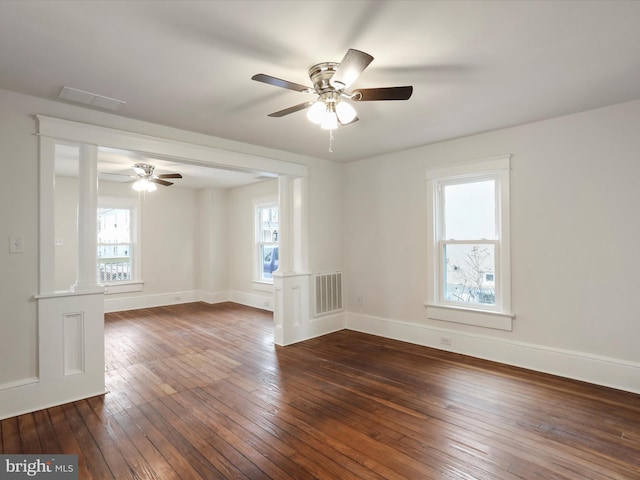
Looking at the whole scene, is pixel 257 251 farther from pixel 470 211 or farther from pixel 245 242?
pixel 470 211

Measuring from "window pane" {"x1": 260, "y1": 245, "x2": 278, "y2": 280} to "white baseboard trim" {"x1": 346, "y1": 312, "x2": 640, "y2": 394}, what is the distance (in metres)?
2.79

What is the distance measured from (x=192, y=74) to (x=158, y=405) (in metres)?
2.71

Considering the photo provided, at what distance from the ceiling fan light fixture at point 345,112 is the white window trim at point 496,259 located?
7.44ft

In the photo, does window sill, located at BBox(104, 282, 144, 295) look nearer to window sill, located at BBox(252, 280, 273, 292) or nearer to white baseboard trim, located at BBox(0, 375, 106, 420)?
window sill, located at BBox(252, 280, 273, 292)

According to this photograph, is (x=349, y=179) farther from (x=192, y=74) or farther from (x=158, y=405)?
(x=158, y=405)

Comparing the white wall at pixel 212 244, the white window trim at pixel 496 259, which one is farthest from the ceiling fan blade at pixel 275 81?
the white wall at pixel 212 244

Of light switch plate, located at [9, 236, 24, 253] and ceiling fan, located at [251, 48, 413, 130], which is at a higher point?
ceiling fan, located at [251, 48, 413, 130]

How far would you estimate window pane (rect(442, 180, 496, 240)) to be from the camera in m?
4.04

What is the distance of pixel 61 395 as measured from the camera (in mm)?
2953

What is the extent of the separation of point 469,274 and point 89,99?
4.35 metres

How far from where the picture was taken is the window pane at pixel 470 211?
159 inches

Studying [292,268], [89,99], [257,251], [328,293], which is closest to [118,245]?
[257,251]

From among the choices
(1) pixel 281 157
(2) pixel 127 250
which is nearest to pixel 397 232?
(1) pixel 281 157

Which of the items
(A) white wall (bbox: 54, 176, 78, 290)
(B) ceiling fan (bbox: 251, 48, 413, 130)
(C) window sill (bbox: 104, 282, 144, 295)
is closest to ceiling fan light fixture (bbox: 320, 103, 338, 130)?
(B) ceiling fan (bbox: 251, 48, 413, 130)
